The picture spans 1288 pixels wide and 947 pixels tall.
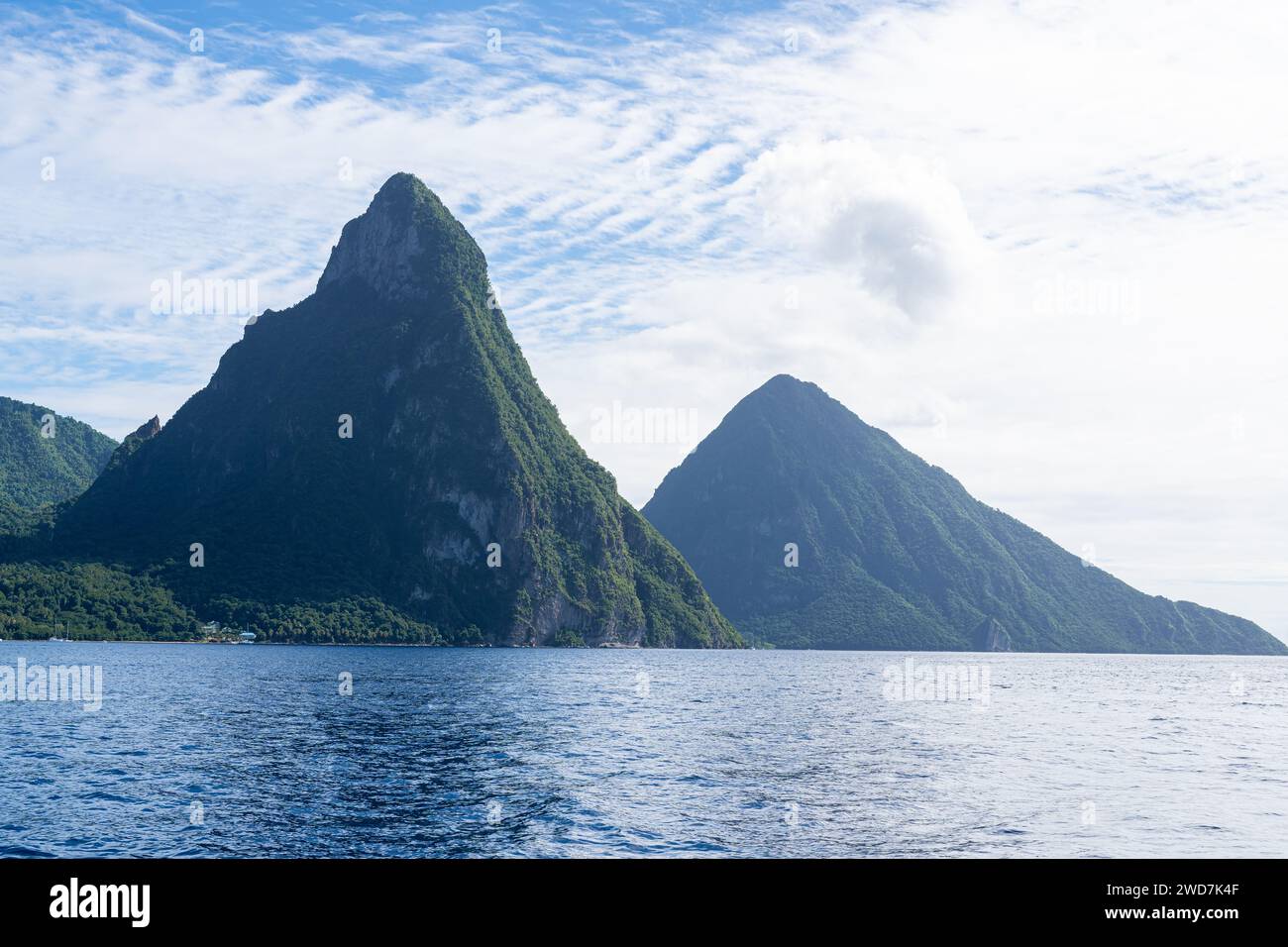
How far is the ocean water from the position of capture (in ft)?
120

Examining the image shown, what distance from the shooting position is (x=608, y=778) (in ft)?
165

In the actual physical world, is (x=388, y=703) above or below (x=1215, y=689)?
above

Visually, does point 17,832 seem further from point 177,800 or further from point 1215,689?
point 1215,689

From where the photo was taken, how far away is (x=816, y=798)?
151 ft

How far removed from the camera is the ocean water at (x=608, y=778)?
120 ft
